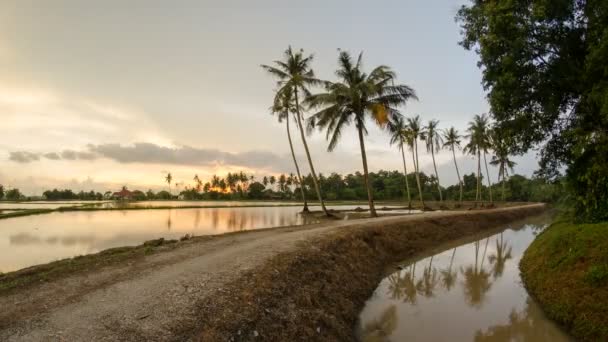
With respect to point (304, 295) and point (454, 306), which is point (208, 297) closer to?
point (304, 295)

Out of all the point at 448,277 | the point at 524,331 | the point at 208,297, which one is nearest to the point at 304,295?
the point at 208,297

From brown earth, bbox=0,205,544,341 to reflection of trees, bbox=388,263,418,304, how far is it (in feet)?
2.70

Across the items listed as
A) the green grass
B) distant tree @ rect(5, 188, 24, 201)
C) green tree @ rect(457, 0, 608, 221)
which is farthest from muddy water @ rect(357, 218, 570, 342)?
distant tree @ rect(5, 188, 24, 201)

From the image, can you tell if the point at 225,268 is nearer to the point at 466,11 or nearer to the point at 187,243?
the point at 187,243

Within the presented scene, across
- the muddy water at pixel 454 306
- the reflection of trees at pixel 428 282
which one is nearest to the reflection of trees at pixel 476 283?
the muddy water at pixel 454 306

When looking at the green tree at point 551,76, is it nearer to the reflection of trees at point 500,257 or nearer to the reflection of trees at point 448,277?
the reflection of trees at point 448,277

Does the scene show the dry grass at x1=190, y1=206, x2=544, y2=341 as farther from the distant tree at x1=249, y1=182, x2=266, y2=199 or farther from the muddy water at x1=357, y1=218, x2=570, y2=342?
the distant tree at x1=249, y1=182, x2=266, y2=199

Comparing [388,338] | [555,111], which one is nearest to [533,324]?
[388,338]

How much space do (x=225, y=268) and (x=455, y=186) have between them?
103 meters

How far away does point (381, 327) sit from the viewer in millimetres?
9852

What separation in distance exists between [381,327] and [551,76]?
827 centimetres

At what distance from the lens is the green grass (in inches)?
344

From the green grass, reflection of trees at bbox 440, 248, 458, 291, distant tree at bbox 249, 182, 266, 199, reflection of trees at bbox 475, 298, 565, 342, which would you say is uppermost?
distant tree at bbox 249, 182, 266, 199

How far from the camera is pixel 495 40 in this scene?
9.58m
